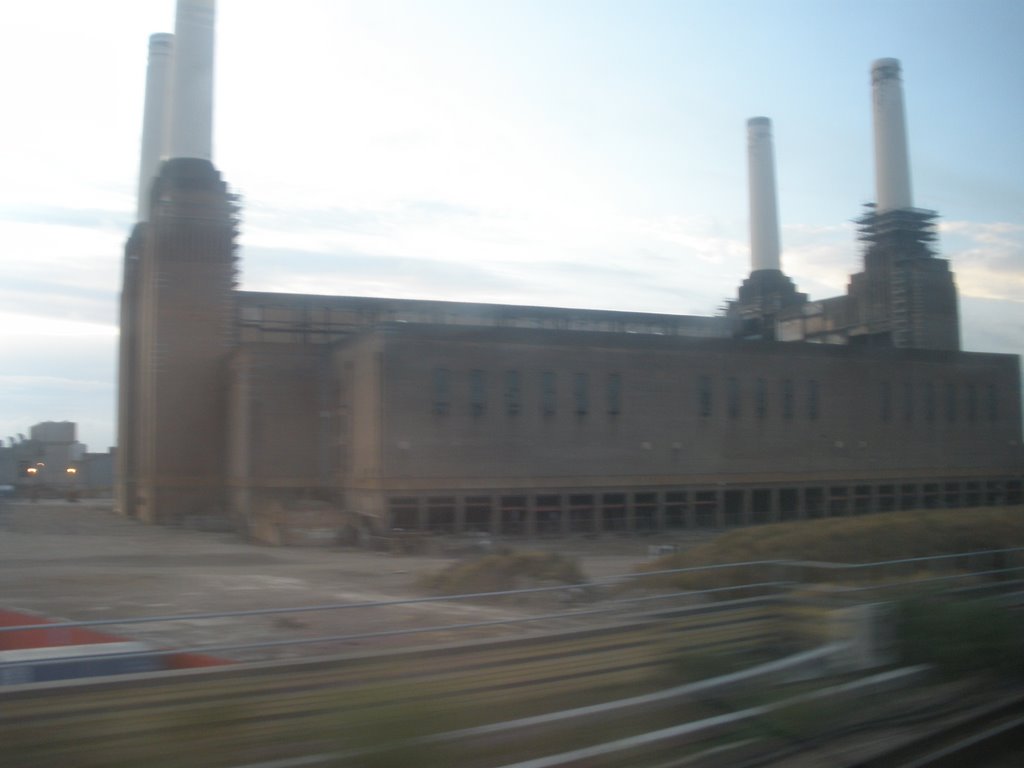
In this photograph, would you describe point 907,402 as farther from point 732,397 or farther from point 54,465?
point 54,465

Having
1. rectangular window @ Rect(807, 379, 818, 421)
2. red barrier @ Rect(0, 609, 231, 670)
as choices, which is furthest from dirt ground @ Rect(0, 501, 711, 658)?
rectangular window @ Rect(807, 379, 818, 421)

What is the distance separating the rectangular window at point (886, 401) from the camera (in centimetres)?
4869

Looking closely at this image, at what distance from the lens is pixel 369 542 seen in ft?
116

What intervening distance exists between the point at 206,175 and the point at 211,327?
840 cm

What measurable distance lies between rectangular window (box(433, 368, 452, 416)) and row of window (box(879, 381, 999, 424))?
23.6m

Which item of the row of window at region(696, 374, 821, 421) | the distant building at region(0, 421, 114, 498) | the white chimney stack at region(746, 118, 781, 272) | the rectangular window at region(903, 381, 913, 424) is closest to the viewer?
the row of window at region(696, 374, 821, 421)

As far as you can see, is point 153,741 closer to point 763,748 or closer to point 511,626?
point 763,748

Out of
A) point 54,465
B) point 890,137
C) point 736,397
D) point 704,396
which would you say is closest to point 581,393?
point 704,396

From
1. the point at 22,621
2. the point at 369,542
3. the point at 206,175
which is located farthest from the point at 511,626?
the point at 206,175

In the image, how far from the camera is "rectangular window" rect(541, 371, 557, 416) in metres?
39.9

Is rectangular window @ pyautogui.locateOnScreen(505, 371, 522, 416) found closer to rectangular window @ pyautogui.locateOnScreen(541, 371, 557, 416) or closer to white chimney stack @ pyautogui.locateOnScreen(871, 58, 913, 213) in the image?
rectangular window @ pyautogui.locateOnScreen(541, 371, 557, 416)

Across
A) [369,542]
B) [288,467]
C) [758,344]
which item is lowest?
[369,542]

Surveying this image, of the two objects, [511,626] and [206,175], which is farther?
[206,175]

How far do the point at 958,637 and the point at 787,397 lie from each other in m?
38.3
